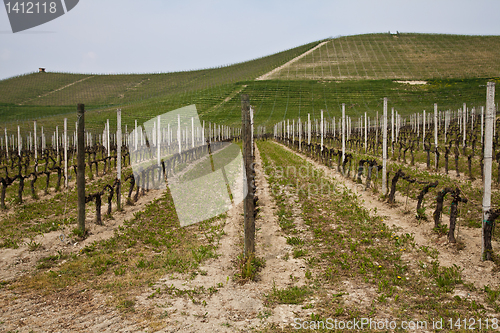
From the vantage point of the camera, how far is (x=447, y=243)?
5961 mm

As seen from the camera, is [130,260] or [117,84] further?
[117,84]

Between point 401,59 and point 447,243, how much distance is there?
94.3m

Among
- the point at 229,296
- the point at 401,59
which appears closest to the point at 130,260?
the point at 229,296

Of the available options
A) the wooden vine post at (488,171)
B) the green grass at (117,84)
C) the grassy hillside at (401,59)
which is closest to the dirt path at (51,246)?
the wooden vine post at (488,171)

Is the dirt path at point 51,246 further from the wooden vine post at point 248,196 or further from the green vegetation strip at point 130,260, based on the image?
the wooden vine post at point 248,196

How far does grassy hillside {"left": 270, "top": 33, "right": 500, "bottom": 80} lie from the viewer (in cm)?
7856

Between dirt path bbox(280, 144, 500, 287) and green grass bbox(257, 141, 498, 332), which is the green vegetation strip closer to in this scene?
green grass bbox(257, 141, 498, 332)

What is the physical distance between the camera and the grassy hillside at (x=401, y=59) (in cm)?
7856

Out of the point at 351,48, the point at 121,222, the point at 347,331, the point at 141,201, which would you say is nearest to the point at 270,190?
the point at 141,201

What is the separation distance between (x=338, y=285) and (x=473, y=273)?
6.53ft

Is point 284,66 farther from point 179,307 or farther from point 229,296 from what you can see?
point 179,307

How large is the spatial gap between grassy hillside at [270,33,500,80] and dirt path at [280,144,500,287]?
251 ft

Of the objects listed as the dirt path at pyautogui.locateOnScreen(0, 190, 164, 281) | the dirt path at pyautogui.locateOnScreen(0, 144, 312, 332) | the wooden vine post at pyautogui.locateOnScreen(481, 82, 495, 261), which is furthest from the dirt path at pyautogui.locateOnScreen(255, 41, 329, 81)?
the dirt path at pyautogui.locateOnScreen(0, 144, 312, 332)

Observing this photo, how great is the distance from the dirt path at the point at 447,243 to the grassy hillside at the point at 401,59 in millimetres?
76525
